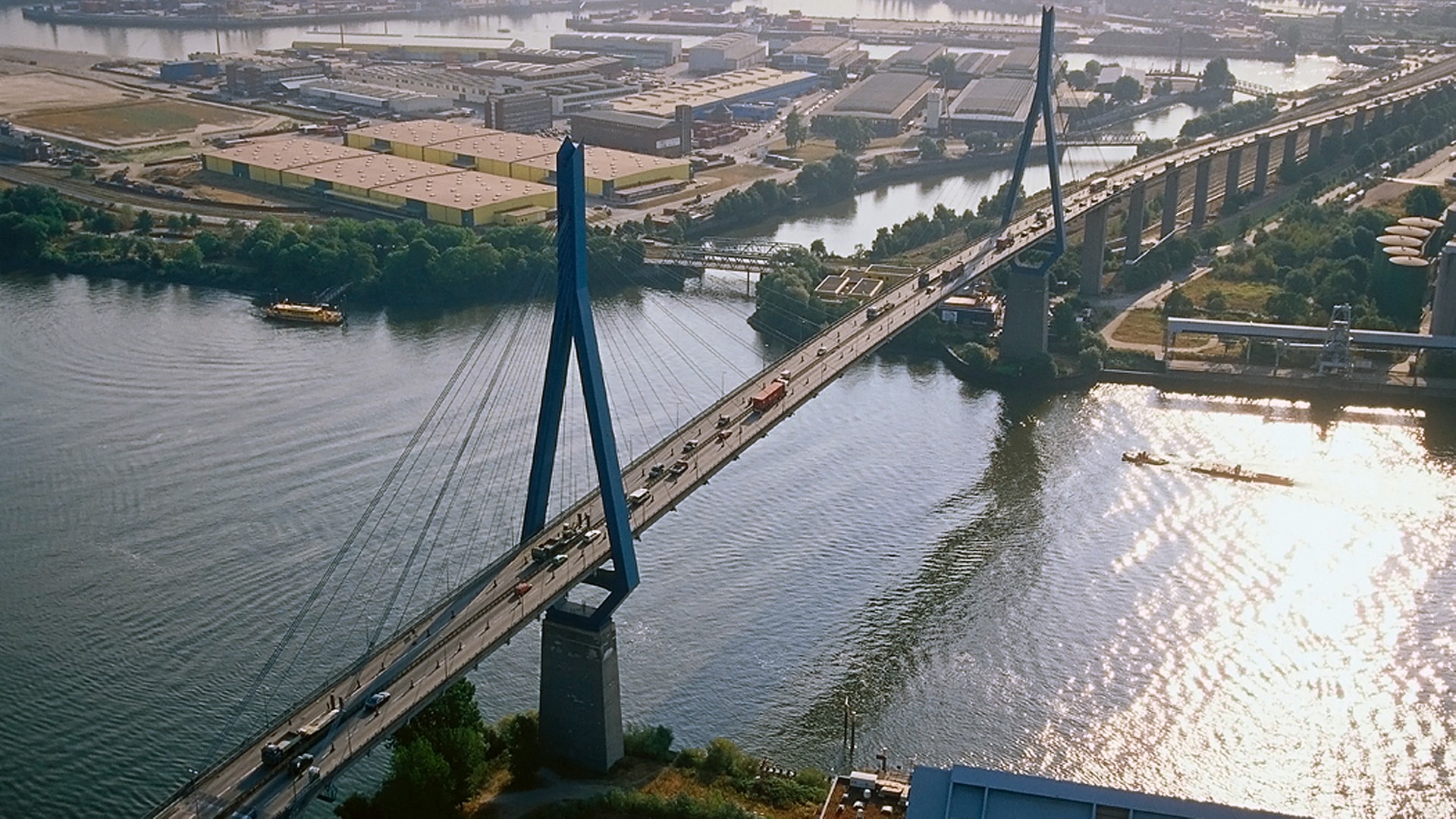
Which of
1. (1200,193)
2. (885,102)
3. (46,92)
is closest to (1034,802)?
(1200,193)

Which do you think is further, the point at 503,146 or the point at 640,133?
the point at 640,133

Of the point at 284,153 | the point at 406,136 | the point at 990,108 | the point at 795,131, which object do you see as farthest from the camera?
the point at 990,108

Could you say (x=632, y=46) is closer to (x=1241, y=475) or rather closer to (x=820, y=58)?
(x=820, y=58)

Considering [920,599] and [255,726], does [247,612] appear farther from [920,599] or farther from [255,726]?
[920,599]

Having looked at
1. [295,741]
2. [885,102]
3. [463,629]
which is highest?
[885,102]

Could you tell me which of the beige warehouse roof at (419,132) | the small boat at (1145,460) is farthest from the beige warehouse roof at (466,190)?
the small boat at (1145,460)

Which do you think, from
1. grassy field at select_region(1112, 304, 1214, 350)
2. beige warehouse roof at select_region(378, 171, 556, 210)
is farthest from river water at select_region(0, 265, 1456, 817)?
beige warehouse roof at select_region(378, 171, 556, 210)

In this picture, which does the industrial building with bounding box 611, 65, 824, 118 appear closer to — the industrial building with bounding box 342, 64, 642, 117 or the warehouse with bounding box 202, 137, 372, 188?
the industrial building with bounding box 342, 64, 642, 117

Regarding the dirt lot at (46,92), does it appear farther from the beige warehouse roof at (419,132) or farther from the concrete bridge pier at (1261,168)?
the concrete bridge pier at (1261,168)
